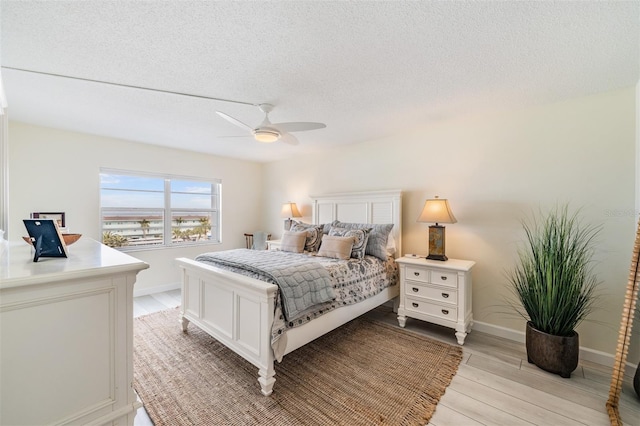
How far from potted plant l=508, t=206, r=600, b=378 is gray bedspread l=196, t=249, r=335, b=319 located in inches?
69.5

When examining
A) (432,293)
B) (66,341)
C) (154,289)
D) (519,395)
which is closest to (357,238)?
(432,293)

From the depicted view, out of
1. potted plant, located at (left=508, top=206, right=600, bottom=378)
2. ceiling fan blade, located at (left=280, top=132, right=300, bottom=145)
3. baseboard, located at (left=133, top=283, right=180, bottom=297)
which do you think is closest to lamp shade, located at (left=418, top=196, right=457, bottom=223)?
potted plant, located at (left=508, top=206, right=600, bottom=378)

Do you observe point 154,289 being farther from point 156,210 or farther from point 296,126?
point 296,126

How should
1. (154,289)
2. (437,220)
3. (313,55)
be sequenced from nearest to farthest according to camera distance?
(313,55)
(437,220)
(154,289)

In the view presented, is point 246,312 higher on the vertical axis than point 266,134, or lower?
lower

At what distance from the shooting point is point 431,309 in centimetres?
280

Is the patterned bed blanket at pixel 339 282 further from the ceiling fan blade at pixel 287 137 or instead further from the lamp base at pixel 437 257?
the ceiling fan blade at pixel 287 137

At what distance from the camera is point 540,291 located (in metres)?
2.17

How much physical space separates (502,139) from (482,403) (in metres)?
2.53

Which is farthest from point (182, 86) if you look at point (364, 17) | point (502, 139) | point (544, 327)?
point (544, 327)

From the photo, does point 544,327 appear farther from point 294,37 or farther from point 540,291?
point 294,37

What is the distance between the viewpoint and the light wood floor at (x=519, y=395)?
65.6 inches

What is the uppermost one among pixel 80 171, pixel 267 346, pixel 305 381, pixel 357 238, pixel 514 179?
pixel 80 171

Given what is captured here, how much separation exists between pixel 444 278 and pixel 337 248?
1.20 metres
